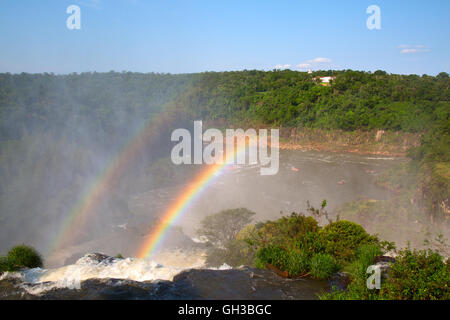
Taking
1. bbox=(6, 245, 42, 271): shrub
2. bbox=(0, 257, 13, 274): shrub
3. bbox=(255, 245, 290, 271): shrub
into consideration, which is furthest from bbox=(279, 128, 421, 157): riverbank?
bbox=(0, 257, 13, 274): shrub

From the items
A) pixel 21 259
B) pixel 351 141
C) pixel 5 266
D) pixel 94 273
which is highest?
pixel 351 141

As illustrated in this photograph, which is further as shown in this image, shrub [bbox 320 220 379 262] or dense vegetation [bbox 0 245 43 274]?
shrub [bbox 320 220 379 262]

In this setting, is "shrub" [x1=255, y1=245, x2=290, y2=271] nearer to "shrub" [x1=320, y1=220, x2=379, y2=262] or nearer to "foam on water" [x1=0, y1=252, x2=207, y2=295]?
"shrub" [x1=320, y1=220, x2=379, y2=262]

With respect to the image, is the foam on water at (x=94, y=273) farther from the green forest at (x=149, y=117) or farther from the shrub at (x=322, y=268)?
the green forest at (x=149, y=117)

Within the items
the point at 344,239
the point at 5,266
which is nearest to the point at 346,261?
the point at 344,239

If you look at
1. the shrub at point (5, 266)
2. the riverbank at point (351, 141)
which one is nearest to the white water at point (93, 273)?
the shrub at point (5, 266)

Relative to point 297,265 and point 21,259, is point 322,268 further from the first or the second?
point 21,259

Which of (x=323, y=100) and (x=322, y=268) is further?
(x=323, y=100)

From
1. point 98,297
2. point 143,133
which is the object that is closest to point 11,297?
point 98,297
